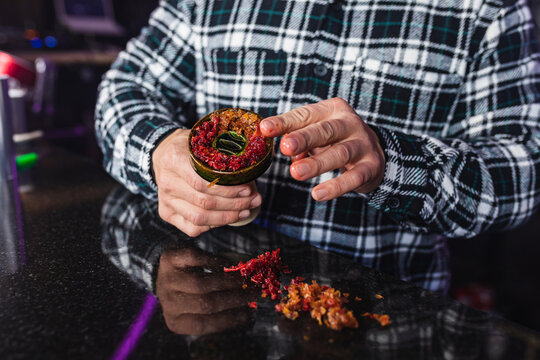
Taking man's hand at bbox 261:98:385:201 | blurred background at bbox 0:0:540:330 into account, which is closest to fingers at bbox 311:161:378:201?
man's hand at bbox 261:98:385:201

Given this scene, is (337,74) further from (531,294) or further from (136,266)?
(531,294)

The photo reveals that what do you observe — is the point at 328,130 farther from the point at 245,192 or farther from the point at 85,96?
the point at 85,96

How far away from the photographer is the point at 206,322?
0.67 meters

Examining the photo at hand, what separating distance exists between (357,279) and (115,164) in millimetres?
743

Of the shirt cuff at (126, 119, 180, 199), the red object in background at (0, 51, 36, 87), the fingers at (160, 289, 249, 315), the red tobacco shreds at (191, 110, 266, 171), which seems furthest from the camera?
the red object in background at (0, 51, 36, 87)

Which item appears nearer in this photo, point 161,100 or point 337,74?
point 337,74

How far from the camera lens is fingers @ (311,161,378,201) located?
82 cm

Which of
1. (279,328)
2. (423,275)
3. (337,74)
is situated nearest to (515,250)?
(423,275)

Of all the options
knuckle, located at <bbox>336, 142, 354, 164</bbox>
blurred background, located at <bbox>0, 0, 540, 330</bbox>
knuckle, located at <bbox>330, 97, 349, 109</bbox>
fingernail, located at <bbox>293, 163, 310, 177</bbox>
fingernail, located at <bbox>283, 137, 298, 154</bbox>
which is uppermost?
knuckle, located at <bbox>330, 97, 349, 109</bbox>

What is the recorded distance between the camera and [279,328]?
2.18ft

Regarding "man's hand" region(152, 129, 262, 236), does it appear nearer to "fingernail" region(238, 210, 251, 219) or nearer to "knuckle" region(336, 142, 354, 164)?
"fingernail" region(238, 210, 251, 219)

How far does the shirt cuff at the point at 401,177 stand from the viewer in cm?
95

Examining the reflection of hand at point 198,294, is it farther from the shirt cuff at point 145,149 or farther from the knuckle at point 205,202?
the shirt cuff at point 145,149

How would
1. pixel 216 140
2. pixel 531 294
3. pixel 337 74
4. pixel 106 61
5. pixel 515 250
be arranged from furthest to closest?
pixel 106 61 → pixel 515 250 → pixel 531 294 → pixel 337 74 → pixel 216 140
